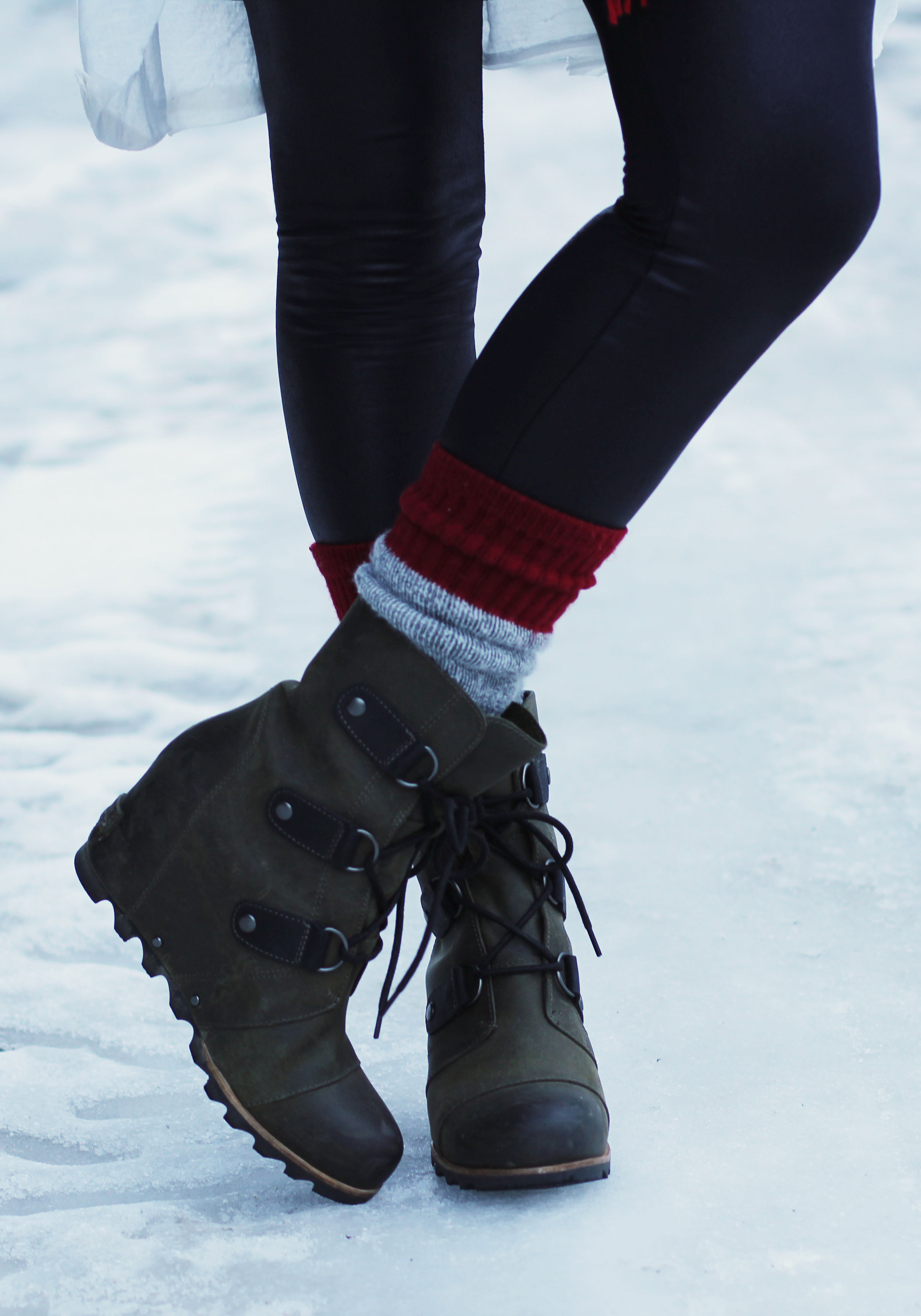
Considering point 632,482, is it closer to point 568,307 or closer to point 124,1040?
point 568,307

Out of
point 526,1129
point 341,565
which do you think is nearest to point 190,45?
point 341,565

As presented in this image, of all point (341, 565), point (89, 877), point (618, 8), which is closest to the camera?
point (618, 8)

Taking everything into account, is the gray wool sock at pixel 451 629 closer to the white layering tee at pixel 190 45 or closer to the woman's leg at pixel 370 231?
the woman's leg at pixel 370 231

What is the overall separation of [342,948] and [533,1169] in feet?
0.48

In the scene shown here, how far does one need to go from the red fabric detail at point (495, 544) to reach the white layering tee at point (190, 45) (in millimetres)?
424

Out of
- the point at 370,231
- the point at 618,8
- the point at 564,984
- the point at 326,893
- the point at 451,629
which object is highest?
the point at 618,8

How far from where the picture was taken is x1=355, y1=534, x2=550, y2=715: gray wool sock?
597mm

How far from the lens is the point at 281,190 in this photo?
74cm

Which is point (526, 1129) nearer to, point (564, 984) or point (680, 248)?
point (564, 984)

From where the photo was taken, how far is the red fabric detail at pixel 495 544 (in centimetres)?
58

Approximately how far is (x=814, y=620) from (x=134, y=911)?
121 cm

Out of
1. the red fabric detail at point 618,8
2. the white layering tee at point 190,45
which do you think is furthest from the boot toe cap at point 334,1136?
the white layering tee at point 190,45

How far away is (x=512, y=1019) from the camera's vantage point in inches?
27.5

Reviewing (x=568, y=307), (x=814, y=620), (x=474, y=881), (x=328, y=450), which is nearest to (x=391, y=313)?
(x=328, y=450)
